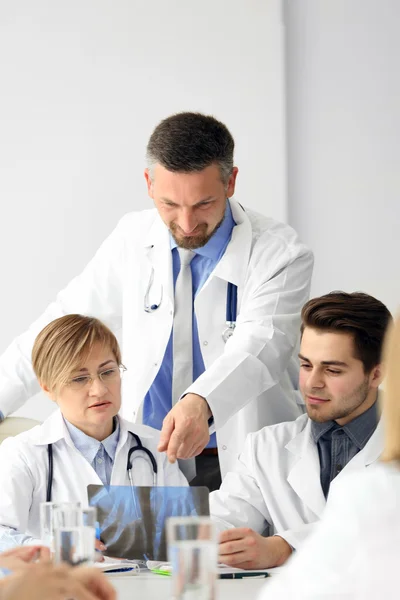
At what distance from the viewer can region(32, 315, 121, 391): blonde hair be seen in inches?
96.7

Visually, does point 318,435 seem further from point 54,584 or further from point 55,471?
point 54,584

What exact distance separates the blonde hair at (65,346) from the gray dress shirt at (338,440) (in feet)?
1.96

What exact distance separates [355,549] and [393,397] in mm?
184

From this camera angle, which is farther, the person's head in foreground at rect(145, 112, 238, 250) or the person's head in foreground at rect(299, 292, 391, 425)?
the person's head in foreground at rect(145, 112, 238, 250)

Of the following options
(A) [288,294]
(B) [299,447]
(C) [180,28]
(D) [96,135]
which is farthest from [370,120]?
(B) [299,447]

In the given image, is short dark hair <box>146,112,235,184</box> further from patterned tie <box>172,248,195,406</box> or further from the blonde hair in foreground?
the blonde hair in foreground

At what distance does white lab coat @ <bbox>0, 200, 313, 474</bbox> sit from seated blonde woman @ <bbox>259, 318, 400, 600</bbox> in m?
1.32

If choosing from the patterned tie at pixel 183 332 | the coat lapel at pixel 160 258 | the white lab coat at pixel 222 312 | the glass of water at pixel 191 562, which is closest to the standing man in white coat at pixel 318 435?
the white lab coat at pixel 222 312

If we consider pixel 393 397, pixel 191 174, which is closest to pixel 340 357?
pixel 191 174

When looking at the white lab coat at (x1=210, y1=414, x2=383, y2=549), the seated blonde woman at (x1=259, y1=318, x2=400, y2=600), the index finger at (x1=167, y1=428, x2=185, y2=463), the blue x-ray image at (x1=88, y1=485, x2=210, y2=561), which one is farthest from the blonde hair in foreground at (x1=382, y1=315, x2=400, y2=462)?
the white lab coat at (x1=210, y1=414, x2=383, y2=549)

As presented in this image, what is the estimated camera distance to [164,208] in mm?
2676

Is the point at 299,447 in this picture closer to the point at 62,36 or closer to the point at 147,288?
the point at 147,288

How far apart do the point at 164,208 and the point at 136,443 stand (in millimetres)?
689

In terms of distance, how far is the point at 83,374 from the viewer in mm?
2453
